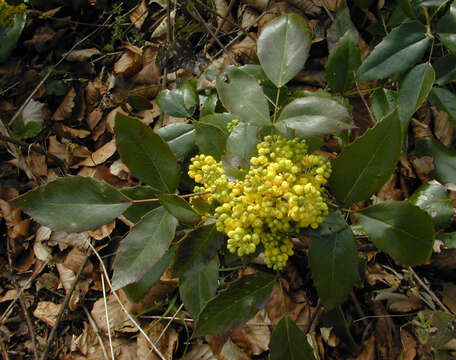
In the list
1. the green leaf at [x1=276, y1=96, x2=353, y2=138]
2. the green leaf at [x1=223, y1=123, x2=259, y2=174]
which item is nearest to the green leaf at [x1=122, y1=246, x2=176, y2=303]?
the green leaf at [x1=223, y1=123, x2=259, y2=174]

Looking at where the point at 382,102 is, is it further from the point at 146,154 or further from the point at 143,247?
the point at 143,247

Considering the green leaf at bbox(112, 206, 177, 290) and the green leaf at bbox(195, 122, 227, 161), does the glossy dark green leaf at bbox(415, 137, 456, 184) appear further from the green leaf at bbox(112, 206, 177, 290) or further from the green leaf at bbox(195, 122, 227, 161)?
the green leaf at bbox(112, 206, 177, 290)

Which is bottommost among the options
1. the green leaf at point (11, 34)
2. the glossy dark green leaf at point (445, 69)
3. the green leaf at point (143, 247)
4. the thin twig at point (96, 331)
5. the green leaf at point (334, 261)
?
the thin twig at point (96, 331)

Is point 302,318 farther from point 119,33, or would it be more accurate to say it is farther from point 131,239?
point 119,33

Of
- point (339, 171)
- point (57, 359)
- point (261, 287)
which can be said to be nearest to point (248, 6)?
point (339, 171)

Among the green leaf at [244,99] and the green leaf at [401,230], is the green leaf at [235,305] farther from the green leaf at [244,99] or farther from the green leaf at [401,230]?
the green leaf at [244,99]

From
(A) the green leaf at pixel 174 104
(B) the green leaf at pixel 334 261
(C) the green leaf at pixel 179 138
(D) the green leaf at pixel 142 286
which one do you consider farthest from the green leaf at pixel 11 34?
(B) the green leaf at pixel 334 261

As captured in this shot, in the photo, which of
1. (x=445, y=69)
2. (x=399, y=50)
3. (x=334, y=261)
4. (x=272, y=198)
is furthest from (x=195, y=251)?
(x=445, y=69)
